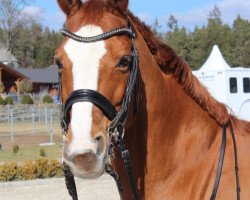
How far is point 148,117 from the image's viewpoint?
105 inches

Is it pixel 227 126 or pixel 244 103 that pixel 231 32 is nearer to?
pixel 244 103

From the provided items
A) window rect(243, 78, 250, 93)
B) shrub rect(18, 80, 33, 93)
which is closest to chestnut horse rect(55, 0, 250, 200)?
window rect(243, 78, 250, 93)

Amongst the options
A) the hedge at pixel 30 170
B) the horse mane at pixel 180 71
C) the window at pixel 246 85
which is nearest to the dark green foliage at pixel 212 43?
the window at pixel 246 85

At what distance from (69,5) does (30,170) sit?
941 cm

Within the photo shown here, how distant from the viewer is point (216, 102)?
9.62 ft

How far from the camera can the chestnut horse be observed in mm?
2217

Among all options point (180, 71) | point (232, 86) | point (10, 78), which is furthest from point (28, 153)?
point (10, 78)

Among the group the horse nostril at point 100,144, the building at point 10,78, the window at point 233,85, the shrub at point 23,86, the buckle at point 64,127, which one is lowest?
the horse nostril at point 100,144

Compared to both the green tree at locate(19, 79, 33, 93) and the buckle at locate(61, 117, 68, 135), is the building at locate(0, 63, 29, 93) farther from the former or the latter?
the buckle at locate(61, 117, 68, 135)

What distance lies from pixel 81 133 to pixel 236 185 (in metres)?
0.99

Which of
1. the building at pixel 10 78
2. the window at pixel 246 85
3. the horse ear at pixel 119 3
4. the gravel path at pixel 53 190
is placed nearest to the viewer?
the horse ear at pixel 119 3

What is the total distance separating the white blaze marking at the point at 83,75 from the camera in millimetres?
2119

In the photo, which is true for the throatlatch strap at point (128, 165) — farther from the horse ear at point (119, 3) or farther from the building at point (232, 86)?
the building at point (232, 86)

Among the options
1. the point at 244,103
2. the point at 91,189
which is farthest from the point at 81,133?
the point at 244,103
